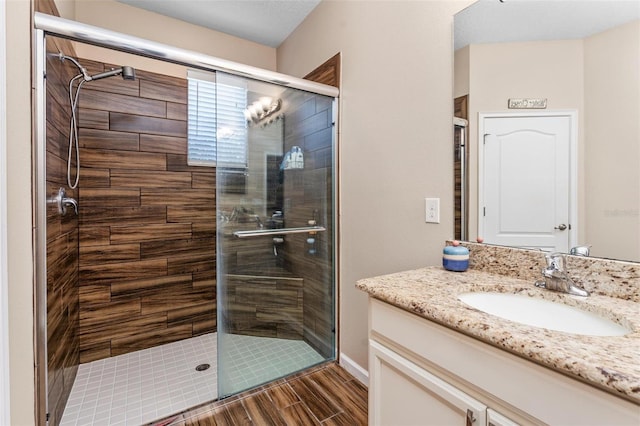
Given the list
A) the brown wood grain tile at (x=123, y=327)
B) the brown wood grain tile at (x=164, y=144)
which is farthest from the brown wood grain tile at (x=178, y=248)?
the brown wood grain tile at (x=164, y=144)

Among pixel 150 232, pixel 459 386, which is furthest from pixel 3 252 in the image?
pixel 459 386

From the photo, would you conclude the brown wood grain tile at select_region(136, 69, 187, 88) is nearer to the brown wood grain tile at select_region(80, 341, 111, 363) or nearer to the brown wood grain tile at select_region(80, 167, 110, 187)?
the brown wood grain tile at select_region(80, 167, 110, 187)

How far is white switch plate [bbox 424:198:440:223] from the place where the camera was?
1.43 metres

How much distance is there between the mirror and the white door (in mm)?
31

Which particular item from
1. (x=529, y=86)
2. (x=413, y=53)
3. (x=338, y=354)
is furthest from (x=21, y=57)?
(x=338, y=354)

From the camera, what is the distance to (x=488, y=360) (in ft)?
2.39

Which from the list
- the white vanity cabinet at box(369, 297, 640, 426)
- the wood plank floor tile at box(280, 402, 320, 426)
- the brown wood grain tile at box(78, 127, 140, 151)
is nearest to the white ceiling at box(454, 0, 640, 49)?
the white vanity cabinet at box(369, 297, 640, 426)

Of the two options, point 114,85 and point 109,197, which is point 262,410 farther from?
point 114,85

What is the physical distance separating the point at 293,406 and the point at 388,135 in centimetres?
161

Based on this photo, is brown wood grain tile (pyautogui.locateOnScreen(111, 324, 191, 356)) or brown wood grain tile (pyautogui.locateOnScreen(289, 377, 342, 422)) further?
brown wood grain tile (pyautogui.locateOnScreen(111, 324, 191, 356))

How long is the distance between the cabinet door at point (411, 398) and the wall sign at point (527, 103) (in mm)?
1030

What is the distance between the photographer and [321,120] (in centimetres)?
207

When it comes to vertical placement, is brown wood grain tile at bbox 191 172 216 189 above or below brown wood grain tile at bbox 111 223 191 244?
above

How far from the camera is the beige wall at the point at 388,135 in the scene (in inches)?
56.1
